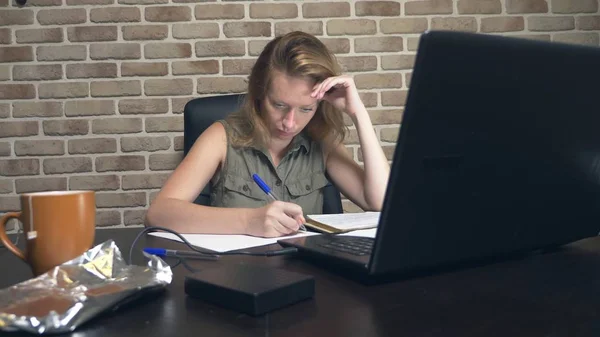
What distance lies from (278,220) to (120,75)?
4.19ft

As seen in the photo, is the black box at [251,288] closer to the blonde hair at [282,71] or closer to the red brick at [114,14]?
the blonde hair at [282,71]

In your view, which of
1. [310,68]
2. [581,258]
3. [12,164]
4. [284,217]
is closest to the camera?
[581,258]

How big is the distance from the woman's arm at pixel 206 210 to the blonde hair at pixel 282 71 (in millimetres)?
72

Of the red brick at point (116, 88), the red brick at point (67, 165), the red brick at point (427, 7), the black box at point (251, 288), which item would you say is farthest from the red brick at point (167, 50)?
the black box at point (251, 288)

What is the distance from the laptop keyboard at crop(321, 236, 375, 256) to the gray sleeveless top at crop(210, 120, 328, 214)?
753 millimetres

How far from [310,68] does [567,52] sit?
3.02ft

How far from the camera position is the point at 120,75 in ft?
6.97

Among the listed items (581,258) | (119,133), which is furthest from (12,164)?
(581,258)

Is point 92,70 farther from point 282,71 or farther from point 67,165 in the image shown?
point 282,71

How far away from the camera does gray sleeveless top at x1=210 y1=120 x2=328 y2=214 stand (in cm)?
166

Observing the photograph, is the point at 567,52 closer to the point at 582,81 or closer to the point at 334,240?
the point at 582,81

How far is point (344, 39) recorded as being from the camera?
2180mm

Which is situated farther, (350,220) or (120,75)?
(120,75)

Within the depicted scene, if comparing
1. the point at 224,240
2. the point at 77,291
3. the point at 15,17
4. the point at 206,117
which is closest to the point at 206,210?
the point at 224,240
